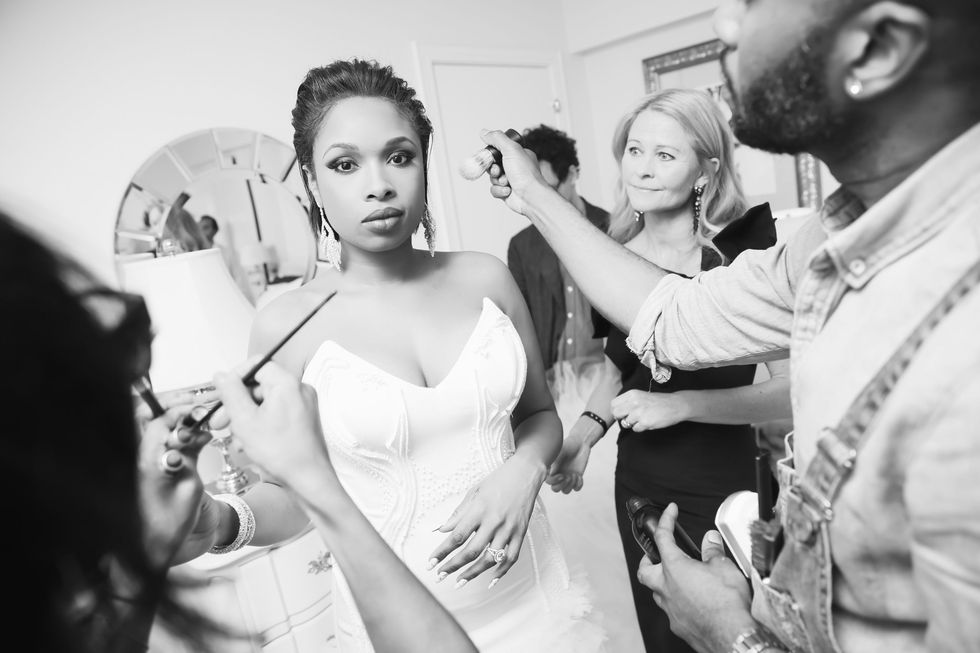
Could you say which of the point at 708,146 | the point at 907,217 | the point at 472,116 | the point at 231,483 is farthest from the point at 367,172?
the point at 472,116

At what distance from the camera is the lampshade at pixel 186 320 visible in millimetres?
1876

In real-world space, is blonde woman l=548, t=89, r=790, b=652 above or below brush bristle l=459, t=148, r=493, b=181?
below

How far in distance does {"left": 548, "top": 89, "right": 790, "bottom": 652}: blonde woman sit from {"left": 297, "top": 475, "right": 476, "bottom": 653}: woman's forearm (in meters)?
0.87

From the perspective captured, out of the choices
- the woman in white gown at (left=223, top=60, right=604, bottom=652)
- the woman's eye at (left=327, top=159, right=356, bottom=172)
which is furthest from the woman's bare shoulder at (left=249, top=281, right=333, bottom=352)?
the woman's eye at (left=327, top=159, right=356, bottom=172)

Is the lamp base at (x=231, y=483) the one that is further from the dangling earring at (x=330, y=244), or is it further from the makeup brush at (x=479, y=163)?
the makeup brush at (x=479, y=163)

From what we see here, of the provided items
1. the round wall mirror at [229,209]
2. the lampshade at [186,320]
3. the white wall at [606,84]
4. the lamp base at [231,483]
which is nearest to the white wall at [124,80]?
the round wall mirror at [229,209]

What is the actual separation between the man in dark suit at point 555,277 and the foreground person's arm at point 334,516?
254 centimetres

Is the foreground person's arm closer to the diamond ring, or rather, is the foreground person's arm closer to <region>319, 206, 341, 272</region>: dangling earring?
the diamond ring

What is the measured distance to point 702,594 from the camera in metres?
0.89

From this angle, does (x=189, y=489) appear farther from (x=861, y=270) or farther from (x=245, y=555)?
(x=245, y=555)

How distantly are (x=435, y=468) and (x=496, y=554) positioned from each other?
0.72 feet

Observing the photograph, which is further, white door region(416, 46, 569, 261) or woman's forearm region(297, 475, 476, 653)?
Answer: white door region(416, 46, 569, 261)

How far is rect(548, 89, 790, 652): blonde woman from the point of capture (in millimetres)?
1602

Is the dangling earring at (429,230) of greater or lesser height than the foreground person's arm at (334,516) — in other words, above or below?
above
